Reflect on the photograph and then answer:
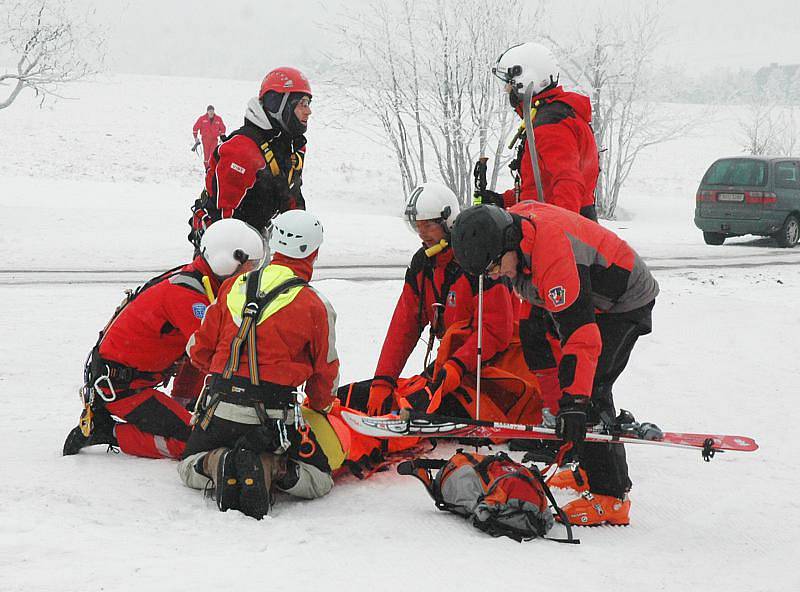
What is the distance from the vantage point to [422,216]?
5.30 m

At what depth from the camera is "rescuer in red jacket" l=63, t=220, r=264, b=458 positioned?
486 centimetres

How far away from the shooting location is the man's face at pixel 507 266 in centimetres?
386

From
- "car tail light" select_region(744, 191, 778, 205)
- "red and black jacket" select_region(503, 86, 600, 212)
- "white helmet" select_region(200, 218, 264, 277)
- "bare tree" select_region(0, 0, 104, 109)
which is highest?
"bare tree" select_region(0, 0, 104, 109)

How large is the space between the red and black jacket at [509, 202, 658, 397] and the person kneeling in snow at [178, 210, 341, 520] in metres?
1.02

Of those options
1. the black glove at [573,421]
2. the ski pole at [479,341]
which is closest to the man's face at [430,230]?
the ski pole at [479,341]

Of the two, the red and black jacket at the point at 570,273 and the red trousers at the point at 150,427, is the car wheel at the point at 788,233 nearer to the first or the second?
the red and black jacket at the point at 570,273

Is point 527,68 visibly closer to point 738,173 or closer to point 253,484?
point 253,484

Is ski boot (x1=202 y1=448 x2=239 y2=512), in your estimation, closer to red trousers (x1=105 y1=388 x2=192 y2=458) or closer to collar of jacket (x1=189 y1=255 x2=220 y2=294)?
red trousers (x1=105 y1=388 x2=192 y2=458)

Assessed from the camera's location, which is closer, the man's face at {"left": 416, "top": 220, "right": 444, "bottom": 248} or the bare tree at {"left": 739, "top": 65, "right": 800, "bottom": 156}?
the man's face at {"left": 416, "top": 220, "right": 444, "bottom": 248}

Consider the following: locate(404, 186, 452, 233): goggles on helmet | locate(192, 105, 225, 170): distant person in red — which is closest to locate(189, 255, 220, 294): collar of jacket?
locate(404, 186, 452, 233): goggles on helmet

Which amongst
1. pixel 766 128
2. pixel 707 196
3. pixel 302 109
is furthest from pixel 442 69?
pixel 766 128

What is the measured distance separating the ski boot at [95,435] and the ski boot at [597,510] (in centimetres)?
245

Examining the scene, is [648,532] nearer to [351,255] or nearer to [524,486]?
[524,486]

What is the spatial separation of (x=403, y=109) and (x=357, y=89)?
194 cm
